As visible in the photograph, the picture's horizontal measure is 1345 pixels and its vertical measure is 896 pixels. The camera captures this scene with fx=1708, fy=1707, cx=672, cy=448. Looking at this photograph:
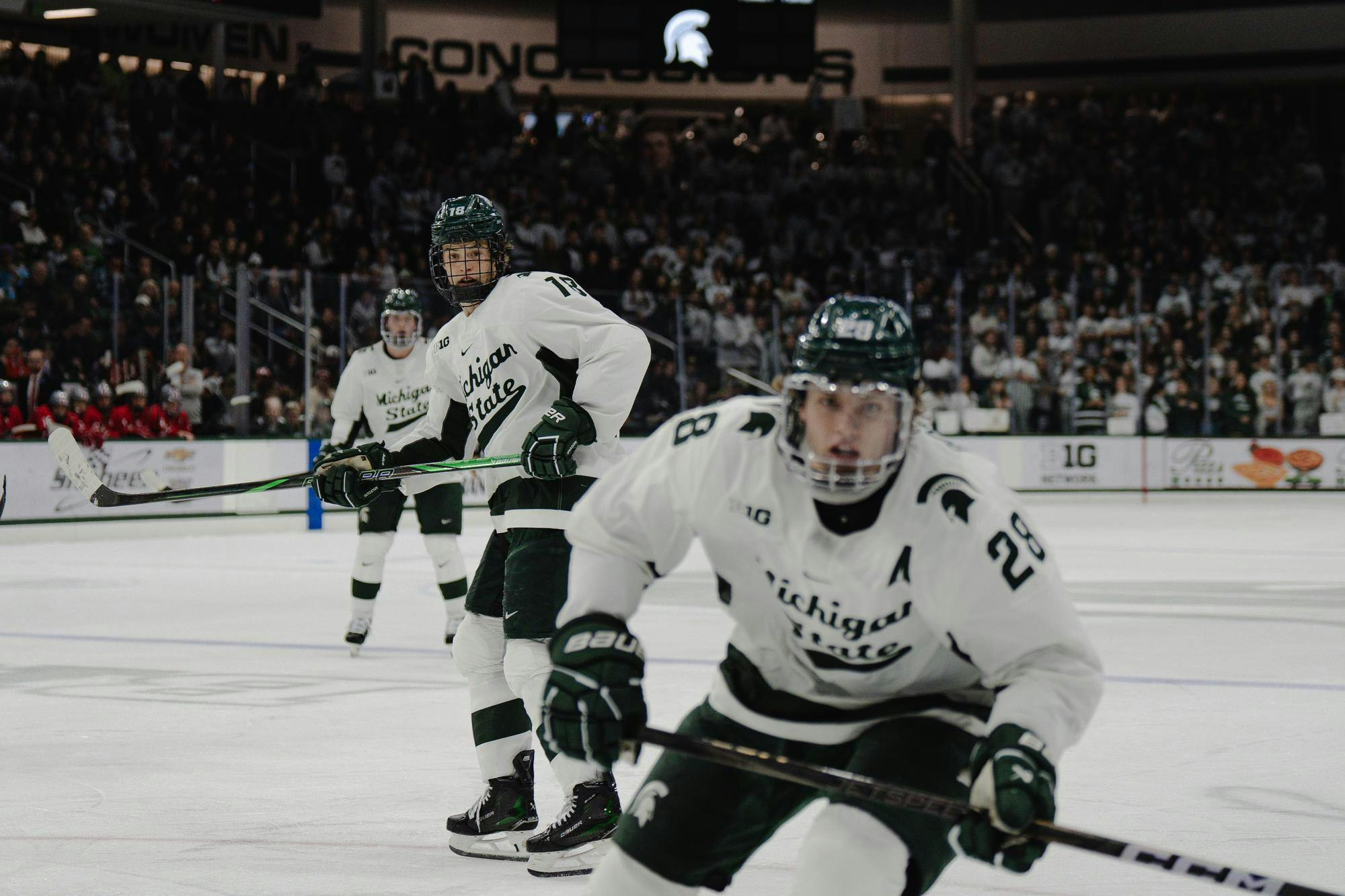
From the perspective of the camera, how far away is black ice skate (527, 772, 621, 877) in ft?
12.8

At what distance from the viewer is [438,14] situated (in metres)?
25.7

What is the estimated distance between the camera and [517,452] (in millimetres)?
4344

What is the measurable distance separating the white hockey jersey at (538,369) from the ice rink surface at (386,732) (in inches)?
35.4

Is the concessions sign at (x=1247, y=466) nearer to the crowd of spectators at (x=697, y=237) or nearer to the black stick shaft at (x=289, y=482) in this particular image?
the crowd of spectators at (x=697, y=237)

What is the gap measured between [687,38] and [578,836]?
18.2 m

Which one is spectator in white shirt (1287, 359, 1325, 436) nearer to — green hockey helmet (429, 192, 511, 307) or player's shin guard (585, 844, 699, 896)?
Result: green hockey helmet (429, 192, 511, 307)

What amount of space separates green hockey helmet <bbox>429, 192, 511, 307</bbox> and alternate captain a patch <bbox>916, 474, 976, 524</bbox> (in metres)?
2.27

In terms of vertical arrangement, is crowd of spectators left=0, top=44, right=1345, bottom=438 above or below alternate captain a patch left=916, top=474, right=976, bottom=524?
above

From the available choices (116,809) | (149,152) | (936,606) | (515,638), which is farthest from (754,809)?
(149,152)

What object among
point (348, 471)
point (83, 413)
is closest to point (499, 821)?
point (348, 471)

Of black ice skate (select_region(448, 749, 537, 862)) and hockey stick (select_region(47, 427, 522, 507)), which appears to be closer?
black ice skate (select_region(448, 749, 537, 862))

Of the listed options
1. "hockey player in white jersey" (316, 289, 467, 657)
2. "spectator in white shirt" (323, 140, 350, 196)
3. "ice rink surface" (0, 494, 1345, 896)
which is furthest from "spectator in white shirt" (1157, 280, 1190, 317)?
"hockey player in white jersey" (316, 289, 467, 657)

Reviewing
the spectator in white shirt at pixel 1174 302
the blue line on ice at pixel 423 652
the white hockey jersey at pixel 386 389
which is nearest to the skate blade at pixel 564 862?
the blue line on ice at pixel 423 652

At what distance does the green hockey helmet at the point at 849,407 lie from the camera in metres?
2.36
